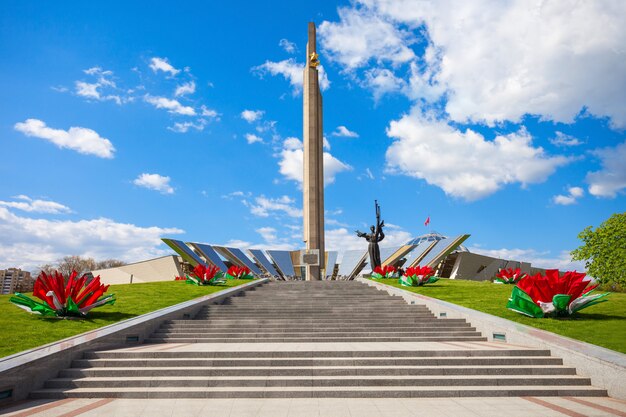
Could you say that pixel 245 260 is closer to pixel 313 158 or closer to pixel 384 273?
pixel 313 158

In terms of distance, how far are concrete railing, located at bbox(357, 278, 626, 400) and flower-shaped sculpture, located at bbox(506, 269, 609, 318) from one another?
0.63m

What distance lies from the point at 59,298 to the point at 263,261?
85.5ft

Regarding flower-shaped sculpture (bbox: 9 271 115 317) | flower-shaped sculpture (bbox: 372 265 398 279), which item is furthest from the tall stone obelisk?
flower-shaped sculpture (bbox: 9 271 115 317)

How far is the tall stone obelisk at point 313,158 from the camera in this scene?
26.3 meters

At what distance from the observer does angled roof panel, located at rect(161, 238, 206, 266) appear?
2706cm

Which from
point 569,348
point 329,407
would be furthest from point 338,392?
point 569,348

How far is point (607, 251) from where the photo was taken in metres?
17.2

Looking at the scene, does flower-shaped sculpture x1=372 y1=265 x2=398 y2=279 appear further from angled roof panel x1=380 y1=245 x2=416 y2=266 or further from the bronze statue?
angled roof panel x1=380 y1=245 x2=416 y2=266

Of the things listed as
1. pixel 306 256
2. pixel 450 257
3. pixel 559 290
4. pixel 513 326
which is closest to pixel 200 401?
pixel 513 326

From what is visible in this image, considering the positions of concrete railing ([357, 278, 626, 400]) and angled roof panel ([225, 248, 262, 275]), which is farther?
angled roof panel ([225, 248, 262, 275])

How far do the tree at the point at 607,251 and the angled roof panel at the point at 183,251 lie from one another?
22.3 m

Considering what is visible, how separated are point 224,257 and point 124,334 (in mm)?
26218

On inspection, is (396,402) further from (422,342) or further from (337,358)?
(422,342)

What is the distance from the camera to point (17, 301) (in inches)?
305
